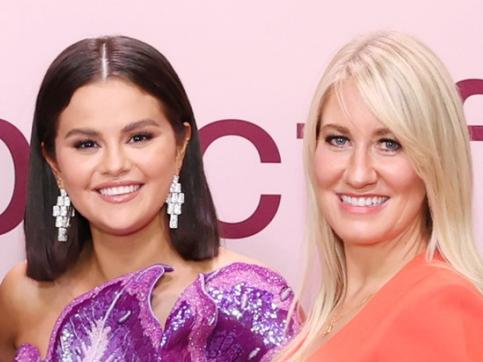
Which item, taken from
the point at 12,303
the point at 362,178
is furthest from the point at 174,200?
the point at 362,178

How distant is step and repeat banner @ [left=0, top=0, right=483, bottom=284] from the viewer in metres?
2.48

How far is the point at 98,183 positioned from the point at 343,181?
1.72ft

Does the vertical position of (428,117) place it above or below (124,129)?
above

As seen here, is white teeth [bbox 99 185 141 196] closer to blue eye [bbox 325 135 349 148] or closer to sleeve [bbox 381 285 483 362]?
blue eye [bbox 325 135 349 148]

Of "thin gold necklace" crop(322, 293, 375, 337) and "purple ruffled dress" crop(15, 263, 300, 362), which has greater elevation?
"thin gold necklace" crop(322, 293, 375, 337)

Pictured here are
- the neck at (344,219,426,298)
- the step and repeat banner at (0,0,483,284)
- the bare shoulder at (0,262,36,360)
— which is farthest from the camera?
the step and repeat banner at (0,0,483,284)

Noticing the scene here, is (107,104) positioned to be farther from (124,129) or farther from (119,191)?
(119,191)

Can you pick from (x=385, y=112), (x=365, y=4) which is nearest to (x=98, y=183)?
(x=385, y=112)

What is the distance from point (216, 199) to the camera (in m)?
2.52

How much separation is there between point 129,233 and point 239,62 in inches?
24.8

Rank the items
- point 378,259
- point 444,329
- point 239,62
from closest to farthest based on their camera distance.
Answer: point 444,329, point 378,259, point 239,62

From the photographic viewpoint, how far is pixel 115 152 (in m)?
1.93

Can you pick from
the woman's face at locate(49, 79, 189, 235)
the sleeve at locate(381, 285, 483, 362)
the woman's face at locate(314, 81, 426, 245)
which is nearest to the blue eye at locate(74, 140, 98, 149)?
the woman's face at locate(49, 79, 189, 235)

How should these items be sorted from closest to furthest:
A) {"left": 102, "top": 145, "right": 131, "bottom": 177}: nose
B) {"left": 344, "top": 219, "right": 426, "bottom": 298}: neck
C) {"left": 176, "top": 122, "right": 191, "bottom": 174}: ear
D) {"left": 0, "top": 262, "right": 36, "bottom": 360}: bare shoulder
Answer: {"left": 344, "top": 219, "right": 426, "bottom": 298}: neck
{"left": 102, "top": 145, "right": 131, "bottom": 177}: nose
{"left": 176, "top": 122, "right": 191, "bottom": 174}: ear
{"left": 0, "top": 262, "right": 36, "bottom": 360}: bare shoulder
